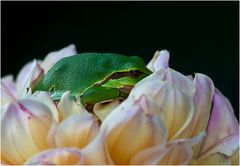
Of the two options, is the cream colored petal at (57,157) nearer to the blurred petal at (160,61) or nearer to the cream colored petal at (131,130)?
the cream colored petal at (131,130)

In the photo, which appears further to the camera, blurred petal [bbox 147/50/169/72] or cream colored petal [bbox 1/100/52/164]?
blurred petal [bbox 147/50/169/72]

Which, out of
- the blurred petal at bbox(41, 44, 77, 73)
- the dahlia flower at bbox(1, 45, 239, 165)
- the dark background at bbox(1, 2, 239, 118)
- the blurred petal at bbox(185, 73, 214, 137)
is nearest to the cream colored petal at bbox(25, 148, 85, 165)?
the dahlia flower at bbox(1, 45, 239, 165)

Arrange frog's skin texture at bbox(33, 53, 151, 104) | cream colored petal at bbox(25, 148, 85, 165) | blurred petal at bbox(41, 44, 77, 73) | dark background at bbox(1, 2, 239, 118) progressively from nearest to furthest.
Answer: cream colored petal at bbox(25, 148, 85, 165)
frog's skin texture at bbox(33, 53, 151, 104)
blurred petal at bbox(41, 44, 77, 73)
dark background at bbox(1, 2, 239, 118)

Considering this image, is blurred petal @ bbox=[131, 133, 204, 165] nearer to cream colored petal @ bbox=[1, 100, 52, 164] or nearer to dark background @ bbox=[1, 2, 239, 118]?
cream colored petal @ bbox=[1, 100, 52, 164]

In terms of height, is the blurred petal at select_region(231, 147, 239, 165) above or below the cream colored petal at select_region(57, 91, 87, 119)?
below

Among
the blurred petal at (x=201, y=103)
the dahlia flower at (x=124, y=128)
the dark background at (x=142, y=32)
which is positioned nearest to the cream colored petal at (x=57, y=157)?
the dahlia flower at (x=124, y=128)

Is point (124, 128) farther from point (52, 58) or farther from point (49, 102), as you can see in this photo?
point (52, 58)
